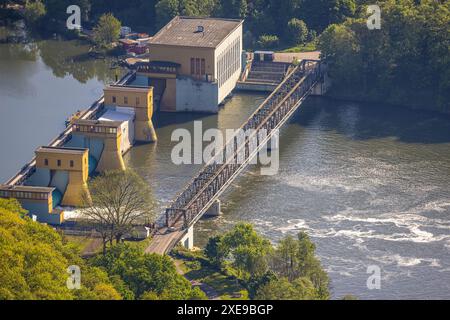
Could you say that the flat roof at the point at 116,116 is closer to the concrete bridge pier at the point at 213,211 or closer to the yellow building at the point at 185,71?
the yellow building at the point at 185,71

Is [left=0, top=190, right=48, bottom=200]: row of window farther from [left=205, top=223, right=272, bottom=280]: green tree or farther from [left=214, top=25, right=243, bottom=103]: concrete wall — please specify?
[left=214, top=25, right=243, bottom=103]: concrete wall

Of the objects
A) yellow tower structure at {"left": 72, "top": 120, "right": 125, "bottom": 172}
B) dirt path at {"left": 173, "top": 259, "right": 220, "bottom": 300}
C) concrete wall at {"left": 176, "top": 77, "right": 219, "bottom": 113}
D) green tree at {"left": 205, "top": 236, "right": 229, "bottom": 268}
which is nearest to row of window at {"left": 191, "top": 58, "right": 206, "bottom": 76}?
concrete wall at {"left": 176, "top": 77, "right": 219, "bottom": 113}

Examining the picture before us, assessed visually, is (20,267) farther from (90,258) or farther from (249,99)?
(249,99)

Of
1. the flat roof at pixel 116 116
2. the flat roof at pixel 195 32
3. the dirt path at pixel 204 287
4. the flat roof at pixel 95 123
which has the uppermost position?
the flat roof at pixel 195 32

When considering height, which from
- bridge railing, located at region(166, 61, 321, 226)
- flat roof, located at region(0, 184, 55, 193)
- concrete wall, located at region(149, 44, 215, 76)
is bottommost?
bridge railing, located at region(166, 61, 321, 226)

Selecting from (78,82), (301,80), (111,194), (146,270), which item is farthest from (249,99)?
(146,270)

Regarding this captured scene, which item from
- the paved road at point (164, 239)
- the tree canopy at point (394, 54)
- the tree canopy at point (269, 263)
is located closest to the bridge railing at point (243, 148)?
the paved road at point (164, 239)

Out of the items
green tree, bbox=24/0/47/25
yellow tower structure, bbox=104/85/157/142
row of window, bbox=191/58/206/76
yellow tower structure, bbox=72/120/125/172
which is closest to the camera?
yellow tower structure, bbox=72/120/125/172

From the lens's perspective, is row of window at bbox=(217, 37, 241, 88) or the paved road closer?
the paved road
